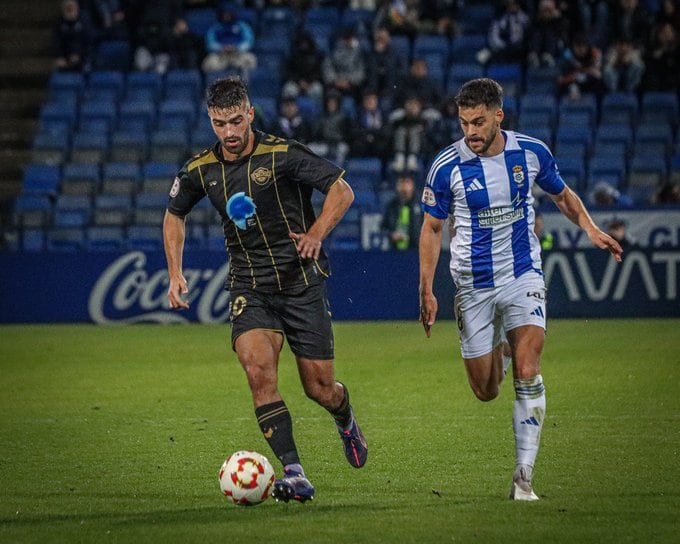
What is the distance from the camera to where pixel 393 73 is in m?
21.4

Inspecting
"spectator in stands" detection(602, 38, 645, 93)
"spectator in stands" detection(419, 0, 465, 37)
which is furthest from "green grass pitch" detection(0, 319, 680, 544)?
"spectator in stands" detection(419, 0, 465, 37)

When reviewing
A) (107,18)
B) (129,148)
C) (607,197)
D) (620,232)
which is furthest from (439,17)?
(620,232)

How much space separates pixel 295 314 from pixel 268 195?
25.5 inches

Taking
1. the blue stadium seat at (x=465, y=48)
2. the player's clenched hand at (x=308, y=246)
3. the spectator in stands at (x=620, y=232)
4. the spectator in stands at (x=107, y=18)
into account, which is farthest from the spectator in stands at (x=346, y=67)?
the player's clenched hand at (x=308, y=246)

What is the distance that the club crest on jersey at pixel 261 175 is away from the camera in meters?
Answer: 7.02

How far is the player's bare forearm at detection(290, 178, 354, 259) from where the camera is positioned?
6.79 m

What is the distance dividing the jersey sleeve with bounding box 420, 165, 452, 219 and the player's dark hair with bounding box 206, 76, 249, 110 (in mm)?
1093

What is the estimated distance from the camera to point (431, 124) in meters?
20.3

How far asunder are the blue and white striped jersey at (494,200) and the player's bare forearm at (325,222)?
0.48 m

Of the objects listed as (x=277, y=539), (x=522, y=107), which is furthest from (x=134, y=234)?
(x=277, y=539)

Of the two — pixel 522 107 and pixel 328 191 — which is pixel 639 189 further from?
pixel 328 191

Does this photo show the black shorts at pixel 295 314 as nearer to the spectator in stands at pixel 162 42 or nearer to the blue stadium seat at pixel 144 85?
the blue stadium seat at pixel 144 85

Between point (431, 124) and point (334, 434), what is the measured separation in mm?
11733

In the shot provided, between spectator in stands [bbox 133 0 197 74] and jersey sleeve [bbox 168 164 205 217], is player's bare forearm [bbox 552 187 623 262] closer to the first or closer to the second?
jersey sleeve [bbox 168 164 205 217]
